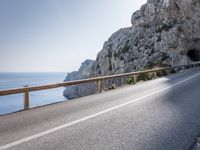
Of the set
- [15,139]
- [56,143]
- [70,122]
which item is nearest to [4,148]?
[15,139]

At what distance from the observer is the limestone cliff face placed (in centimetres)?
4909

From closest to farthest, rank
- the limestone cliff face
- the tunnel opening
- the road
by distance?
the road → the limestone cliff face → the tunnel opening

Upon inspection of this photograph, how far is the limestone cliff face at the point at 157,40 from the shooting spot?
161ft

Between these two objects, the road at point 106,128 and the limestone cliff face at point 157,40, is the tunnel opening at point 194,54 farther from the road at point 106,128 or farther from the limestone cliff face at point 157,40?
the road at point 106,128

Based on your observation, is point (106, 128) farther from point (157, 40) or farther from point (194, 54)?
point (194, 54)

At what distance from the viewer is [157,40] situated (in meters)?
53.1

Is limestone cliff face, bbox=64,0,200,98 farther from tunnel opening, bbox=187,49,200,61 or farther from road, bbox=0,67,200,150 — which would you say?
road, bbox=0,67,200,150

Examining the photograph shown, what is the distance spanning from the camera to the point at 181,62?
147 ft

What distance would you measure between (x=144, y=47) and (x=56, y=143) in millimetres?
50231

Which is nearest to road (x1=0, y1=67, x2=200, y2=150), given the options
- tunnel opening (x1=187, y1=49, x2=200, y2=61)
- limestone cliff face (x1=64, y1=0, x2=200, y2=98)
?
limestone cliff face (x1=64, y1=0, x2=200, y2=98)

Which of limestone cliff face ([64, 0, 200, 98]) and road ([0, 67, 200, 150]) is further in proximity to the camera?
limestone cliff face ([64, 0, 200, 98])

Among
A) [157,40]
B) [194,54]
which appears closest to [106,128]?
[157,40]

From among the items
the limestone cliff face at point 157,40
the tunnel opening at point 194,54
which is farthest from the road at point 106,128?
the tunnel opening at point 194,54

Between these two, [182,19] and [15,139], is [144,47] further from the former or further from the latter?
[15,139]
